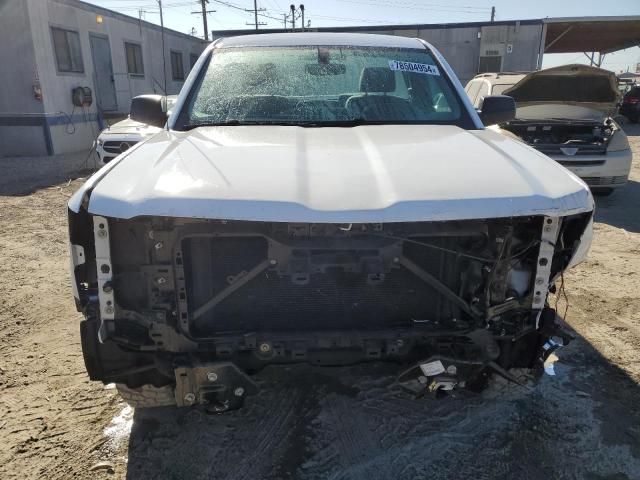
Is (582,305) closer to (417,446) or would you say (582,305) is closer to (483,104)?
(483,104)

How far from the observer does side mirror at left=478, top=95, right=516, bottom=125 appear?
353cm

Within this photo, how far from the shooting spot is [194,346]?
220 centimetres

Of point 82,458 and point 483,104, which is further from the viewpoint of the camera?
point 483,104

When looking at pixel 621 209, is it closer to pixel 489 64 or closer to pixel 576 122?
pixel 576 122

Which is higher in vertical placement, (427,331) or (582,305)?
(427,331)

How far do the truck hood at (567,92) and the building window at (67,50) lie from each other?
35.6 feet

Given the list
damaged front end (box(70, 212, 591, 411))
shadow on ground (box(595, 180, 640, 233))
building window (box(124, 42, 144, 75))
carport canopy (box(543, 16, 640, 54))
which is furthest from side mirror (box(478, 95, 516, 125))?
carport canopy (box(543, 16, 640, 54))

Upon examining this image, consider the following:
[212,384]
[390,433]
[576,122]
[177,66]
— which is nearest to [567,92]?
[576,122]

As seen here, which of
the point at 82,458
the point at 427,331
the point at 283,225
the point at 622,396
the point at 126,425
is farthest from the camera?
the point at 622,396

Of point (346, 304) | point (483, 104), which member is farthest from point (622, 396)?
point (483, 104)

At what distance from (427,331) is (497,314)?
32 centimetres

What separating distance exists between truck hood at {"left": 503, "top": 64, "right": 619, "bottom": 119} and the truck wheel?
744cm

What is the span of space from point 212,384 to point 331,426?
809mm

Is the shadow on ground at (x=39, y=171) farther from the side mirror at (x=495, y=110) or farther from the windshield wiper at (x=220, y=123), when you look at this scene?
the side mirror at (x=495, y=110)
